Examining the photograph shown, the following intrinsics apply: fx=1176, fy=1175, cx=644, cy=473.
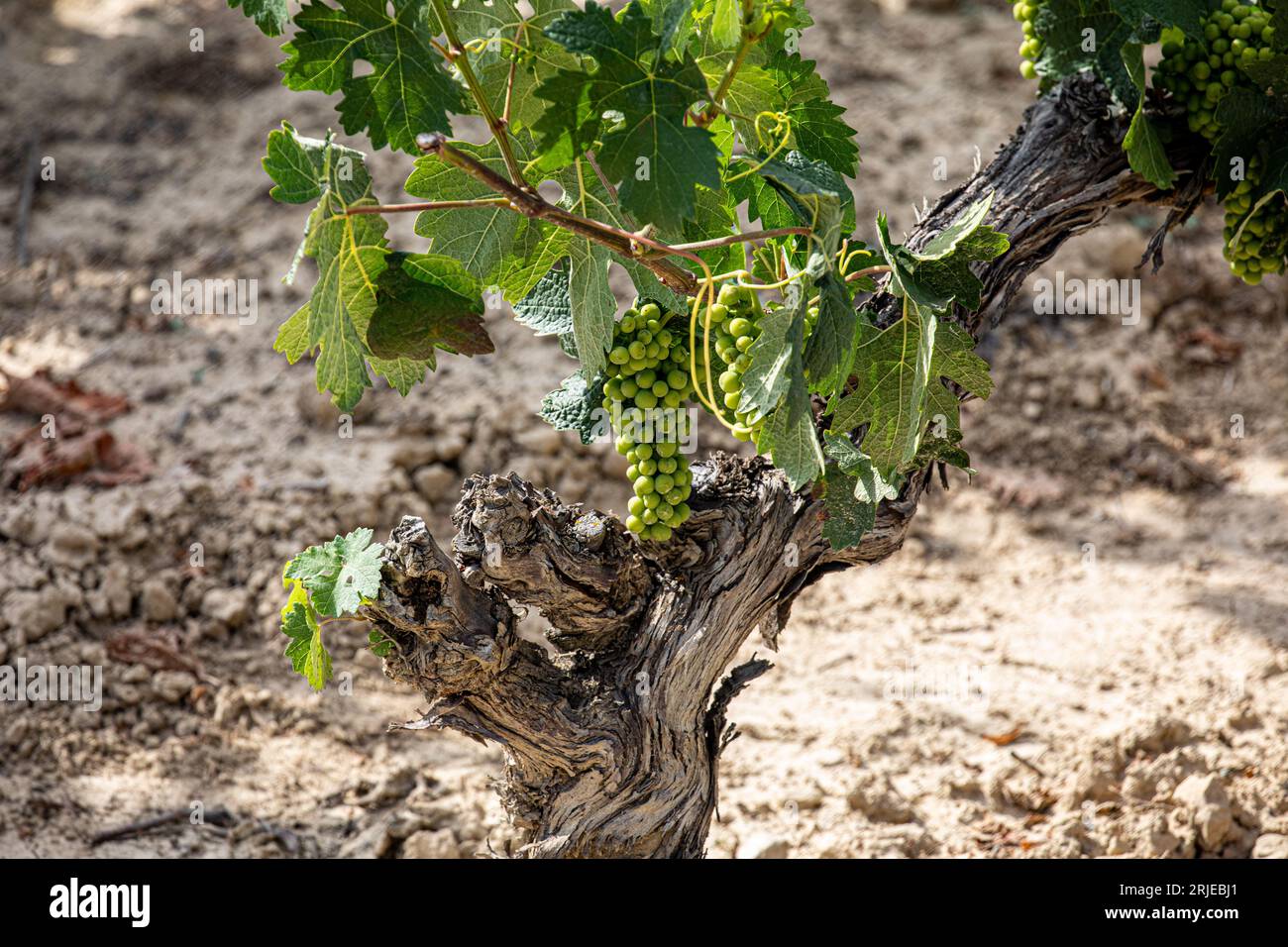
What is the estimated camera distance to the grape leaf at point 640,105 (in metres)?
1.58

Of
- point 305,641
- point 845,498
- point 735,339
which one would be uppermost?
point 735,339

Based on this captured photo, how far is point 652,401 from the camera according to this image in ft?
6.62

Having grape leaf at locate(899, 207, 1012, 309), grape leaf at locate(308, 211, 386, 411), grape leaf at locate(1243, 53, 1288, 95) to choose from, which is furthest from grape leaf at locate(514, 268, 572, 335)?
grape leaf at locate(1243, 53, 1288, 95)

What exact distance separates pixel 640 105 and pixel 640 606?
1.02 meters

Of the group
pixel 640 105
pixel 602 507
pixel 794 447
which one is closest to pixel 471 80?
pixel 640 105

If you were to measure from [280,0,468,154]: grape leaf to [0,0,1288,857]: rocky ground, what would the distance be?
1653mm

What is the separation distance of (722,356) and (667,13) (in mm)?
558

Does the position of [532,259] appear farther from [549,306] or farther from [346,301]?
[346,301]

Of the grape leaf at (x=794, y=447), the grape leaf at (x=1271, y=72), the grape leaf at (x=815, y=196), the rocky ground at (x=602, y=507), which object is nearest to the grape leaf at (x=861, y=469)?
the grape leaf at (x=794, y=447)

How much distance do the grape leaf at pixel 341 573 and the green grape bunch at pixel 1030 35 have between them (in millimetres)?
1566

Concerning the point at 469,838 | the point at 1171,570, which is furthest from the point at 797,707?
the point at 1171,570

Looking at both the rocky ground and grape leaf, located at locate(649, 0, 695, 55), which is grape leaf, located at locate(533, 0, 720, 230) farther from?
the rocky ground

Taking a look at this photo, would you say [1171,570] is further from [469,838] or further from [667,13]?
[667,13]

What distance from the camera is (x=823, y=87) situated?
1955mm
